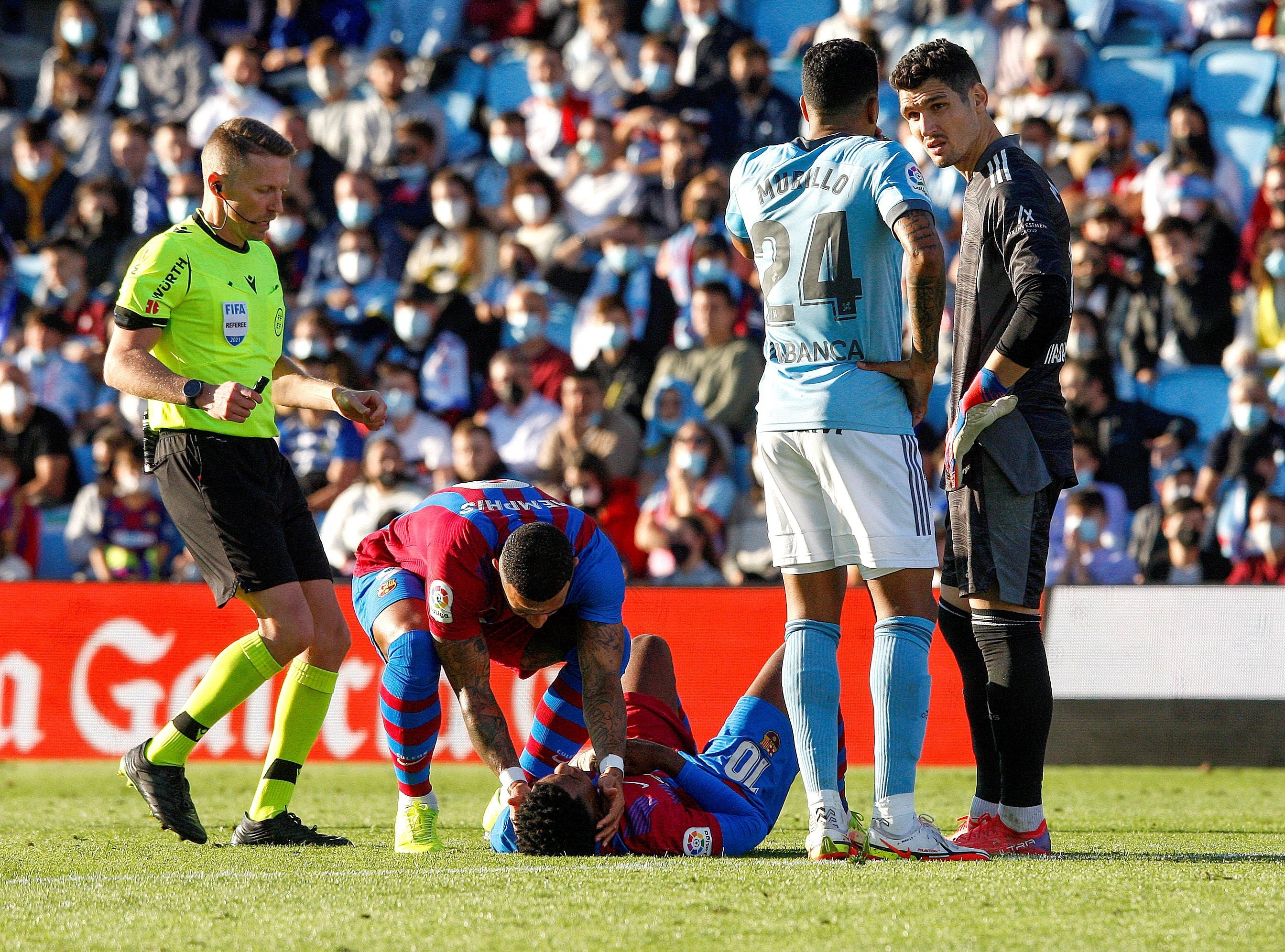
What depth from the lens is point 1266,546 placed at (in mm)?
9344

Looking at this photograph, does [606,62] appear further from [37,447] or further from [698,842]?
[698,842]

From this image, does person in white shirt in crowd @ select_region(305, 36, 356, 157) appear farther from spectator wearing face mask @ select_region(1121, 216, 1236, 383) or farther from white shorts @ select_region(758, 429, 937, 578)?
white shorts @ select_region(758, 429, 937, 578)

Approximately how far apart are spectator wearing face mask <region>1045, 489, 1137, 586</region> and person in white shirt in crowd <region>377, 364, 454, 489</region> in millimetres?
4345

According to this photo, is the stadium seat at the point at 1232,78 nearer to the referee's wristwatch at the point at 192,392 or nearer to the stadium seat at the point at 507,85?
the stadium seat at the point at 507,85

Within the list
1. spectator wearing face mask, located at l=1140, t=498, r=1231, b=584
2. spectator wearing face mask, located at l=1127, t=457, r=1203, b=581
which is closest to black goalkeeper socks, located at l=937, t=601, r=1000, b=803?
spectator wearing face mask, located at l=1140, t=498, r=1231, b=584

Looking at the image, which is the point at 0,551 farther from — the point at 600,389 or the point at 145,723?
the point at 600,389

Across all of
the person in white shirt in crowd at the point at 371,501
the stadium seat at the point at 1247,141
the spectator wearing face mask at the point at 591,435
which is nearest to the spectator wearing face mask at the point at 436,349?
the person in white shirt in crowd at the point at 371,501

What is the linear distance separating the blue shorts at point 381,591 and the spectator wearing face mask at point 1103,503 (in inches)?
217

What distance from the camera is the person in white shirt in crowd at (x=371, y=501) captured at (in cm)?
1070

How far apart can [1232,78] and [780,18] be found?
3.95 meters

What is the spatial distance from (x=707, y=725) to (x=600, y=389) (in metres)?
3.01

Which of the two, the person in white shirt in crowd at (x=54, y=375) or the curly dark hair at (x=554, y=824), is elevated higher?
the person in white shirt in crowd at (x=54, y=375)

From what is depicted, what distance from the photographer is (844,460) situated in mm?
4492

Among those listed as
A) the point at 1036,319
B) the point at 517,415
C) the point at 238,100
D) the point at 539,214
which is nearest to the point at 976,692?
the point at 1036,319
